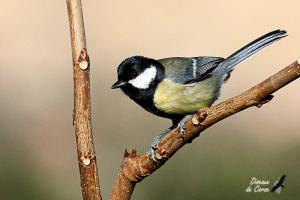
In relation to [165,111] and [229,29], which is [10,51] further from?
[165,111]

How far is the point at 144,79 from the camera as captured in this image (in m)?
2.33

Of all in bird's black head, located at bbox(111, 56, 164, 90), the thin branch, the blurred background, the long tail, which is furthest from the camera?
the blurred background

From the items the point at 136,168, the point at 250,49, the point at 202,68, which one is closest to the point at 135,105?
the point at 202,68

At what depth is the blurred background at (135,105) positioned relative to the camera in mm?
3455

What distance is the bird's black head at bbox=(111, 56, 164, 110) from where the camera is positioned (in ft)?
7.50

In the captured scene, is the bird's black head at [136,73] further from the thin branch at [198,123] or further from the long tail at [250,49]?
the thin branch at [198,123]

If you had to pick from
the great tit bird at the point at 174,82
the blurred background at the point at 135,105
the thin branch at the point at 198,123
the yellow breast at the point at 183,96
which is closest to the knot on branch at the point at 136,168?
the thin branch at the point at 198,123

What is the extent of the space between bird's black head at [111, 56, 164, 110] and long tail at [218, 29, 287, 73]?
0.79 ft

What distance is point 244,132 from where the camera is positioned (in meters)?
4.12

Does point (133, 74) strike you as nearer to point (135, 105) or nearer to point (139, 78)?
point (139, 78)


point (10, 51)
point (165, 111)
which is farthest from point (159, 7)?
point (165, 111)

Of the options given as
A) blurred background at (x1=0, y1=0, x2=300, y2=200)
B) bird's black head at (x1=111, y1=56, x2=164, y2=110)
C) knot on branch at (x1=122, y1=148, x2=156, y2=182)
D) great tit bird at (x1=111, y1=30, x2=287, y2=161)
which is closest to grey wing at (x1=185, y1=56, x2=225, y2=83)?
great tit bird at (x1=111, y1=30, x2=287, y2=161)

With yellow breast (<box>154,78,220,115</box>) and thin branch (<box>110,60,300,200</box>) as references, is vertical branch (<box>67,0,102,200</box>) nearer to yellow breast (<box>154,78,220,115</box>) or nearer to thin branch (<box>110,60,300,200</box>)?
thin branch (<box>110,60,300,200</box>)

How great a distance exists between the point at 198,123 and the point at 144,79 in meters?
0.87
